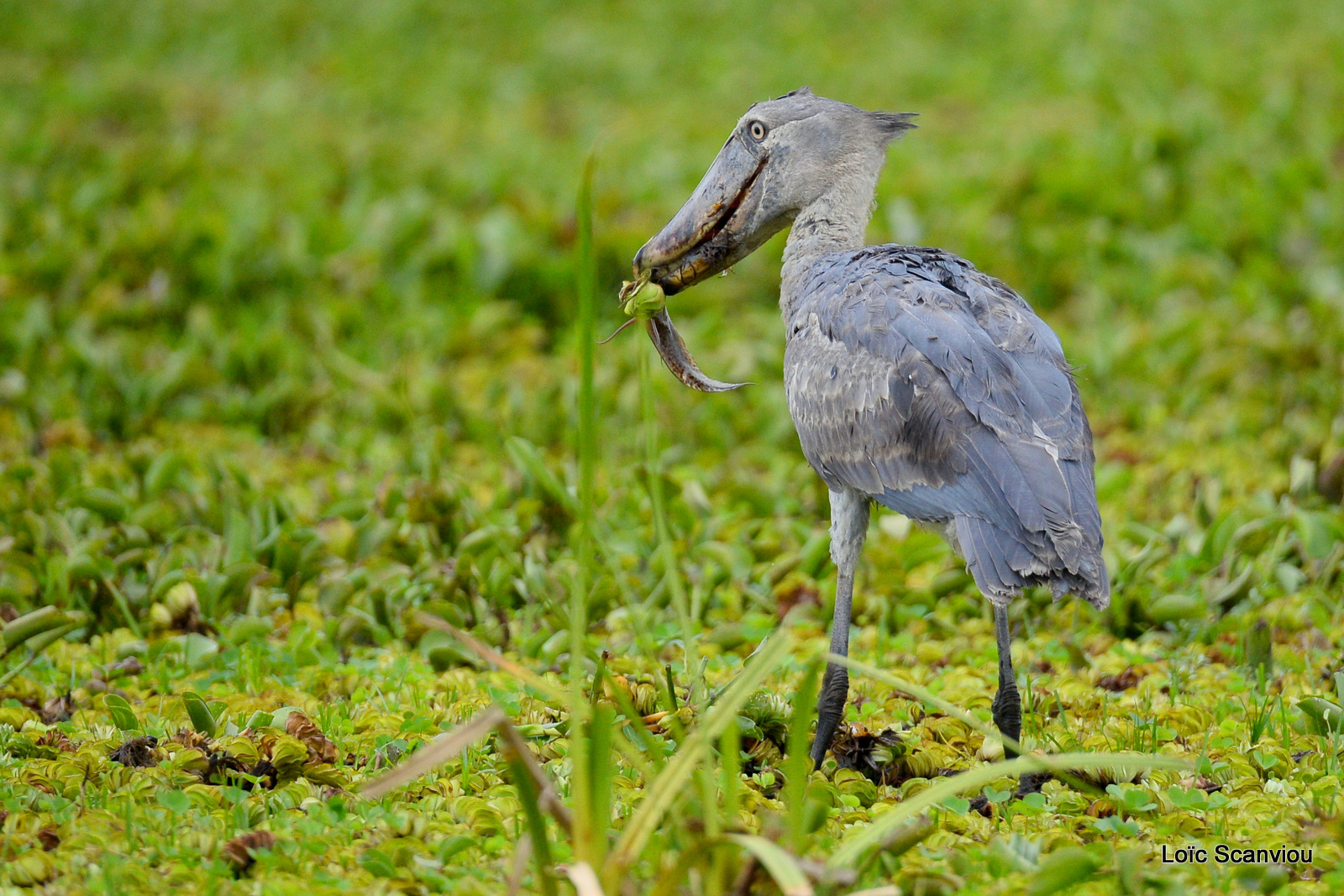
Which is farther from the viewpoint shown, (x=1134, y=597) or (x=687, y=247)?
(x=1134, y=597)

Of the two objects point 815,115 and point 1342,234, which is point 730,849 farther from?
point 1342,234

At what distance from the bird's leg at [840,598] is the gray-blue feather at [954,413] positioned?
0.26ft

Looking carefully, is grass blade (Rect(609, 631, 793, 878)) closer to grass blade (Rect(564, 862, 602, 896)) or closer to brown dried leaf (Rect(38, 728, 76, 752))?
grass blade (Rect(564, 862, 602, 896))

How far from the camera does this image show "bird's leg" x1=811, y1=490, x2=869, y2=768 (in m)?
3.48

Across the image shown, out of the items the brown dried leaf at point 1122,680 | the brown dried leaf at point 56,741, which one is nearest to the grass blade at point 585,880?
the brown dried leaf at point 56,741

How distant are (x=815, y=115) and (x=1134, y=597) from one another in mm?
2020

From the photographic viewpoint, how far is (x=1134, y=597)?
4.51m

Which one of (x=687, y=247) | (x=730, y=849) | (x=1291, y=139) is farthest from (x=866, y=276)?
(x=1291, y=139)

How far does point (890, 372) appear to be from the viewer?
3375mm

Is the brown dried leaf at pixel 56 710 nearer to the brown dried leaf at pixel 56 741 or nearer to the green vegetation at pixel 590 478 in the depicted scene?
the green vegetation at pixel 590 478

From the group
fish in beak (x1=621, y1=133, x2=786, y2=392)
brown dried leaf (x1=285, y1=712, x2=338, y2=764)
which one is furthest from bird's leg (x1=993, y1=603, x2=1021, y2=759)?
brown dried leaf (x1=285, y1=712, x2=338, y2=764)

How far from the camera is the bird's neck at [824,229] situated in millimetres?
3918

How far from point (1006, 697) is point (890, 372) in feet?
2.99

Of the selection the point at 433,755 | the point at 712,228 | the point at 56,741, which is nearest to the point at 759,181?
the point at 712,228
